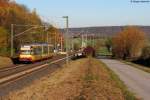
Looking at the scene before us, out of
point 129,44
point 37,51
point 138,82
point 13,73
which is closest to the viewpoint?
point 138,82

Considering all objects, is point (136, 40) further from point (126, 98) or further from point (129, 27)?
point (126, 98)

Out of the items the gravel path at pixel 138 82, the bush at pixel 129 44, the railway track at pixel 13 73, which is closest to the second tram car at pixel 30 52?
the railway track at pixel 13 73

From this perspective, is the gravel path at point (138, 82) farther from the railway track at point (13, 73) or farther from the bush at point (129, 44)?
the bush at point (129, 44)

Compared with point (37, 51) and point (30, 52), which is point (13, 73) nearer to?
point (30, 52)

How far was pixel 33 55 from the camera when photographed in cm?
7612

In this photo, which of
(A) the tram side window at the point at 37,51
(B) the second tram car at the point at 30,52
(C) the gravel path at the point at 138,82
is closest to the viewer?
(C) the gravel path at the point at 138,82

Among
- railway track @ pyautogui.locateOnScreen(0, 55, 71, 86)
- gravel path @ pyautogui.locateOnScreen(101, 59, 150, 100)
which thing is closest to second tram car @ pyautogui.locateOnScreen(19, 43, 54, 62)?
railway track @ pyautogui.locateOnScreen(0, 55, 71, 86)

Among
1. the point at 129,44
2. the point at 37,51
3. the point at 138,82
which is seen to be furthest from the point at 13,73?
the point at 129,44

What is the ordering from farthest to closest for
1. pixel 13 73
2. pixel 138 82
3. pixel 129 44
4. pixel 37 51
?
pixel 129 44
pixel 37 51
pixel 13 73
pixel 138 82

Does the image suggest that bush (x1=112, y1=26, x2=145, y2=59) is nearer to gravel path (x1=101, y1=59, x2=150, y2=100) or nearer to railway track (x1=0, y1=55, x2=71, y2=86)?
railway track (x1=0, y1=55, x2=71, y2=86)

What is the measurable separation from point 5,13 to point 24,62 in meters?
27.7

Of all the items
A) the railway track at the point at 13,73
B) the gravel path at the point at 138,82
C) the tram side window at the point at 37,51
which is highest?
the tram side window at the point at 37,51

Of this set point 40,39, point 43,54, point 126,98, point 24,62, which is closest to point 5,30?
point 43,54

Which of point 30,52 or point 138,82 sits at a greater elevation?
point 30,52
